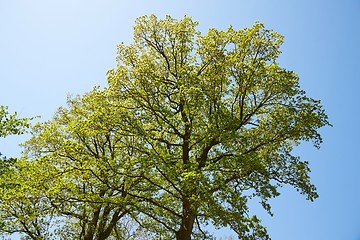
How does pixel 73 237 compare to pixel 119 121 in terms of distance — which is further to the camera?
pixel 73 237

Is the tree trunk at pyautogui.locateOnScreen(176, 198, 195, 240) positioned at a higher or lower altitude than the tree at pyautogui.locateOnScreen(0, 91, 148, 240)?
lower

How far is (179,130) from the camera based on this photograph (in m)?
23.8

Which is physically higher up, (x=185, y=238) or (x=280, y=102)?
(x=280, y=102)

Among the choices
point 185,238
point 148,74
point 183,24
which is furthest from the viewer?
point 183,24

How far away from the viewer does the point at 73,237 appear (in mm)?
27469

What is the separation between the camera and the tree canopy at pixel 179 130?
20.5 m

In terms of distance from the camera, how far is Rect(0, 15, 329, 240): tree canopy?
2047 centimetres

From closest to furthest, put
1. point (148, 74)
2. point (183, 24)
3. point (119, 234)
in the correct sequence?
point (148, 74)
point (183, 24)
point (119, 234)

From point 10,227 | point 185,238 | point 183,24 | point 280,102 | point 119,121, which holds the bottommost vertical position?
point 185,238

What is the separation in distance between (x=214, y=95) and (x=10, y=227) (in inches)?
605

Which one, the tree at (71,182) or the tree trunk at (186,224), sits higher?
the tree at (71,182)

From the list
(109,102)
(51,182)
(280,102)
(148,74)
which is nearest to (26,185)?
(51,182)

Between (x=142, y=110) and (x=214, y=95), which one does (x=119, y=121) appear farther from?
(x=214, y=95)

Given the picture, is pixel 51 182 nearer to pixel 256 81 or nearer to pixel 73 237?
pixel 73 237
